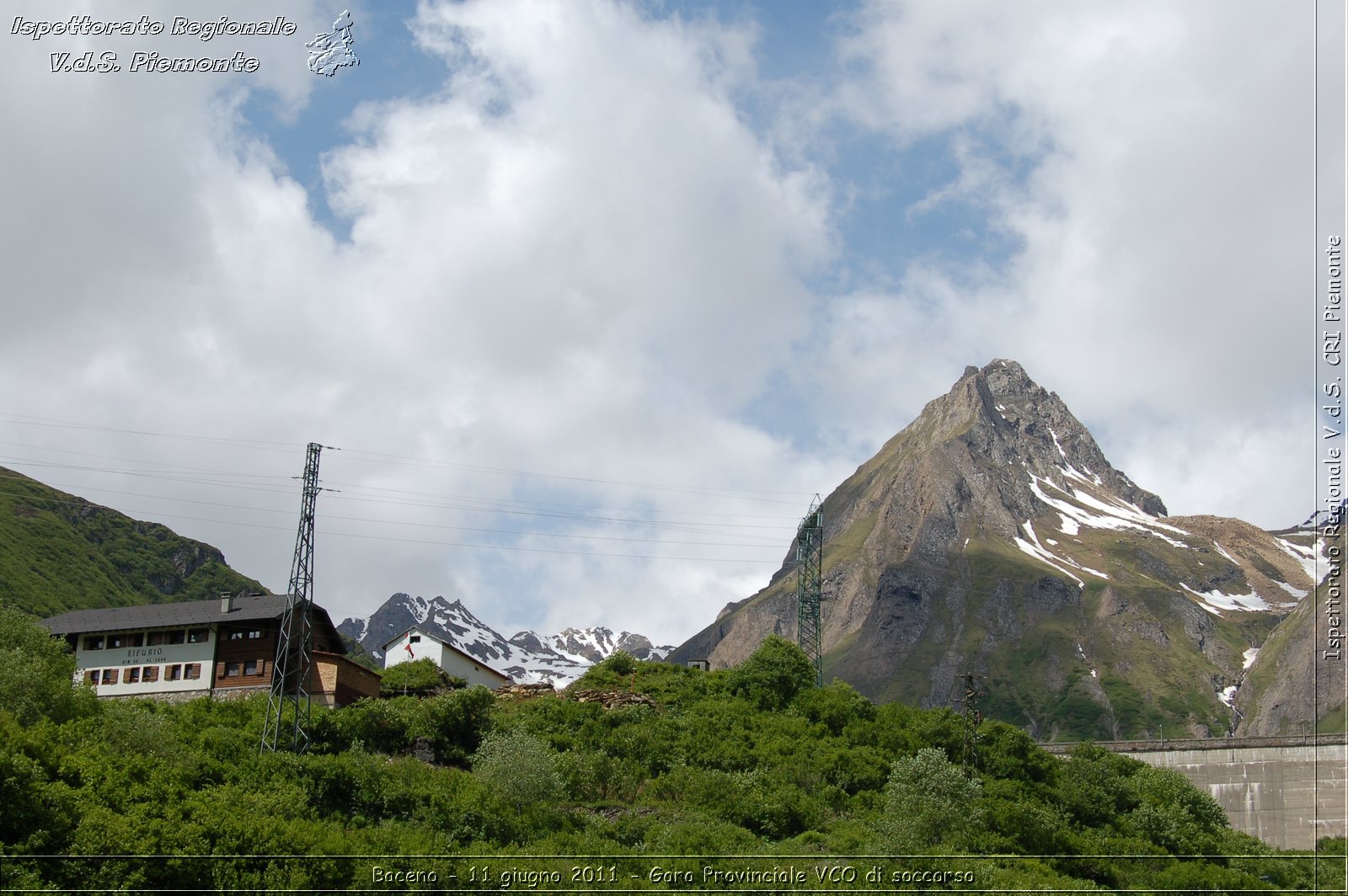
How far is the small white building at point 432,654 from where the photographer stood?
94.8 metres

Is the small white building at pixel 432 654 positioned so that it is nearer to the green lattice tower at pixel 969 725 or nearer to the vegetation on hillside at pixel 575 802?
the vegetation on hillside at pixel 575 802

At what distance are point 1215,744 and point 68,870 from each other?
9880cm

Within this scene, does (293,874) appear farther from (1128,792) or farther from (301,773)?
(1128,792)

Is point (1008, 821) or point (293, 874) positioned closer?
point (293, 874)

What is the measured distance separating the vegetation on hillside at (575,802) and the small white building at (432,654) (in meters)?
15.1

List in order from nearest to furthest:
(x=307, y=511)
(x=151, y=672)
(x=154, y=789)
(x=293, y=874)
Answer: (x=293, y=874) < (x=154, y=789) < (x=307, y=511) < (x=151, y=672)

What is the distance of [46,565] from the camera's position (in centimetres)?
17562

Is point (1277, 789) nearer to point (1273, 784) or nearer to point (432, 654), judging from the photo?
point (1273, 784)

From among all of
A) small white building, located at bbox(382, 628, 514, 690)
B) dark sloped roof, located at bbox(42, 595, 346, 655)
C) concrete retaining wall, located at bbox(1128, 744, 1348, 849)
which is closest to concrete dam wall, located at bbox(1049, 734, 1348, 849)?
concrete retaining wall, located at bbox(1128, 744, 1348, 849)

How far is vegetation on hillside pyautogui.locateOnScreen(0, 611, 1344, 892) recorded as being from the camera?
4588cm

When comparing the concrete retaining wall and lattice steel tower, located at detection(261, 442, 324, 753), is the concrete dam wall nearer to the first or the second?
the concrete retaining wall

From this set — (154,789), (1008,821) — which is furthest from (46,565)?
(1008,821)

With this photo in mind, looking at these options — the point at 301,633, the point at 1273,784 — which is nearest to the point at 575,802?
the point at 301,633

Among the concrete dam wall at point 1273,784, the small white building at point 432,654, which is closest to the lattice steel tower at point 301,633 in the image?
the small white building at point 432,654
